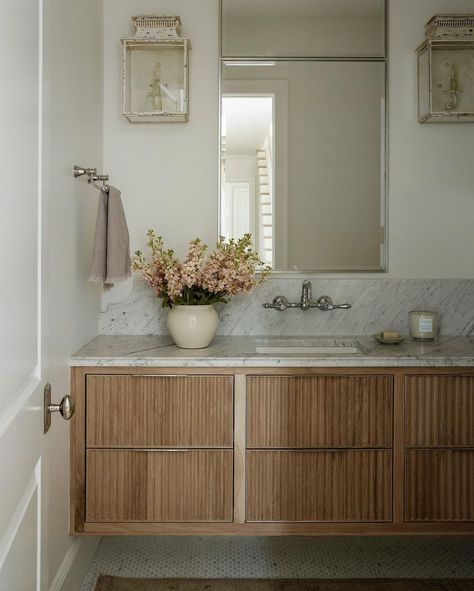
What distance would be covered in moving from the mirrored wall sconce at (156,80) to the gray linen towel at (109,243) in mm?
556

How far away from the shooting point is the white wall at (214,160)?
8.07 ft

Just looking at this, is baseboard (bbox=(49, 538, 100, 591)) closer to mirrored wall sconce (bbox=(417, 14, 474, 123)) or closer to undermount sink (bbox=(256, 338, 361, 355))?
undermount sink (bbox=(256, 338, 361, 355))

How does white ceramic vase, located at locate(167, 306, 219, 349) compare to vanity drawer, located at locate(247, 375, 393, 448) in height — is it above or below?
above

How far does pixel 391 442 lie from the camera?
1958 mm

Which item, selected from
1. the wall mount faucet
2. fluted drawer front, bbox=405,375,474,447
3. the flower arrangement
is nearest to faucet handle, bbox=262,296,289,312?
the wall mount faucet

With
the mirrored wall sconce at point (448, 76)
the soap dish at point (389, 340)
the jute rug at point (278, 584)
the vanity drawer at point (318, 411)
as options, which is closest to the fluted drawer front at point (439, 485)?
the vanity drawer at point (318, 411)

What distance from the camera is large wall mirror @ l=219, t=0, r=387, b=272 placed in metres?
2.45

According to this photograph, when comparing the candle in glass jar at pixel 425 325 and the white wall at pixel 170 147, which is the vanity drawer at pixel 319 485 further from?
the white wall at pixel 170 147

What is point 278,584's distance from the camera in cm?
201

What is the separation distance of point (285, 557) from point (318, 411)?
2.35 ft

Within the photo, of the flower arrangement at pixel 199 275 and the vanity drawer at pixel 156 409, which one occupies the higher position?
the flower arrangement at pixel 199 275

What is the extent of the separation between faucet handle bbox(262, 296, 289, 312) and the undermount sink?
142 millimetres

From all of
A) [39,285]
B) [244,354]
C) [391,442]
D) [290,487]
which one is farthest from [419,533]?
[39,285]

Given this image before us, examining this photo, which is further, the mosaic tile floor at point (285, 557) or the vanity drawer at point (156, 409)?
the mosaic tile floor at point (285, 557)
